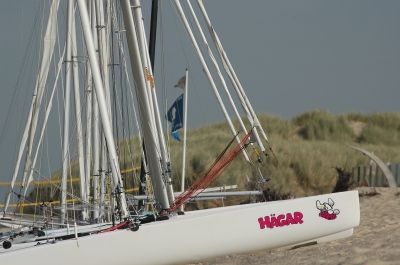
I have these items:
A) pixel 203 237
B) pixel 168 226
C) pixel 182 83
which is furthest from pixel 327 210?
pixel 182 83

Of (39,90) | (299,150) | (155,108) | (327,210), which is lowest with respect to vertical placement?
(327,210)

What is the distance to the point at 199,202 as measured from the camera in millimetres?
25922

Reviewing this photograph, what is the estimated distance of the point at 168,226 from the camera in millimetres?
11281

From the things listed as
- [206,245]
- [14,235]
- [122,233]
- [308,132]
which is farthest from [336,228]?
[308,132]

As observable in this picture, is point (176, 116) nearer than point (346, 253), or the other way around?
point (346, 253)

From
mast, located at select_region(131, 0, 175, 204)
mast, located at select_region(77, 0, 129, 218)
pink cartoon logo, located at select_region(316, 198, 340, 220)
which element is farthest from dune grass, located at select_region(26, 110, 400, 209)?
mast, located at select_region(77, 0, 129, 218)

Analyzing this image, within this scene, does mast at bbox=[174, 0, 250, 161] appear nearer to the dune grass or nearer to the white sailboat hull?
the white sailboat hull

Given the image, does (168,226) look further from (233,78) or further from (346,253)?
(233,78)

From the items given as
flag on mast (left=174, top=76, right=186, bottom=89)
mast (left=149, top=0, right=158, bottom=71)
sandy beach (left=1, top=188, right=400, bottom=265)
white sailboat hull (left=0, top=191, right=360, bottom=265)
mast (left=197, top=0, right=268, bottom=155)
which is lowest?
sandy beach (left=1, top=188, right=400, bottom=265)

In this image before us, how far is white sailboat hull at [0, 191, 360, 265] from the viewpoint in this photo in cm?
1086

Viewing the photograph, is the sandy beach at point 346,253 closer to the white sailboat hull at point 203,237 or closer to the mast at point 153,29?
the white sailboat hull at point 203,237

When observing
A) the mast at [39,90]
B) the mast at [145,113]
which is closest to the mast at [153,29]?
the mast at [39,90]

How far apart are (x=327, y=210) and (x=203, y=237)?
98.5 inches

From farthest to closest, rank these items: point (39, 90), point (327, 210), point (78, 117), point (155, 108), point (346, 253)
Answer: point (78, 117) < point (39, 90) < point (155, 108) < point (327, 210) < point (346, 253)
